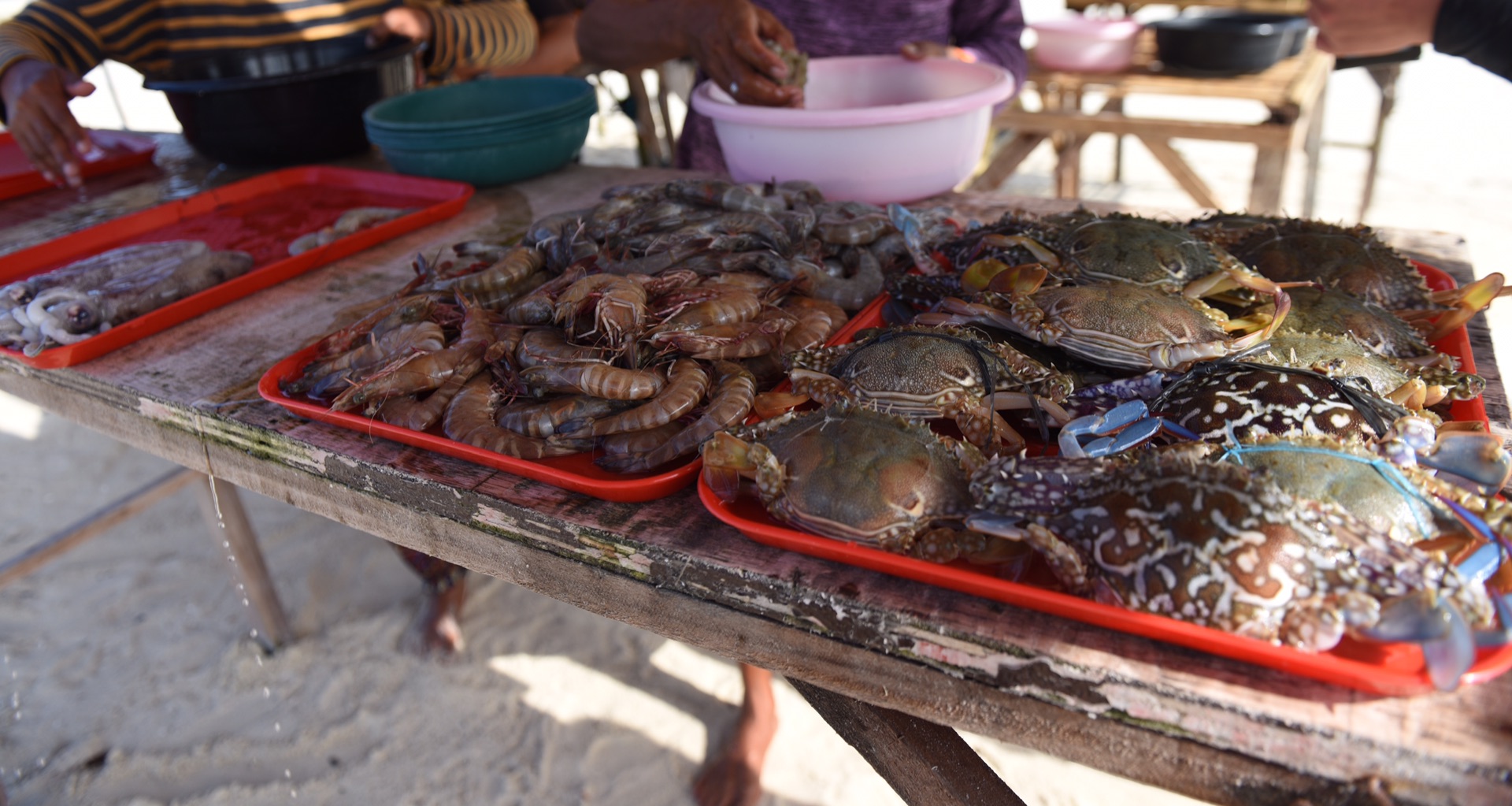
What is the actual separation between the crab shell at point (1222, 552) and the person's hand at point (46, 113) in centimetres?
323

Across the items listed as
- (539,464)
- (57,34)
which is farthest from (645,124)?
(539,464)

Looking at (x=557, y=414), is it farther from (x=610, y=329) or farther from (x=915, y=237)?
(x=915, y=237)

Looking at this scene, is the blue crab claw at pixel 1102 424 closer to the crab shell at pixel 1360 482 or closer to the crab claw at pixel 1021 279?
the crab shell at pixel 1360 482

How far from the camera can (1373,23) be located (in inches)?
77.3

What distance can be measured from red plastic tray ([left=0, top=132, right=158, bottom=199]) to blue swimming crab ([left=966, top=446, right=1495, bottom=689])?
354cm

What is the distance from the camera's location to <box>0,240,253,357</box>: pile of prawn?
1840 millimetres

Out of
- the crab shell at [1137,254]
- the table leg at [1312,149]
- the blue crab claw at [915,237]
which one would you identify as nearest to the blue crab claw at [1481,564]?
the crab shell at [1137,254]

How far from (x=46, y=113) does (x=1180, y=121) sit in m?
4.58

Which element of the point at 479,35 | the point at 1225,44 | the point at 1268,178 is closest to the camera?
the point at 479,35

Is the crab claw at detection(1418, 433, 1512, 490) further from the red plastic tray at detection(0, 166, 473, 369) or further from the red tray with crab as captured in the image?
the red plastic tray at detection(0, 166, 473, 369)

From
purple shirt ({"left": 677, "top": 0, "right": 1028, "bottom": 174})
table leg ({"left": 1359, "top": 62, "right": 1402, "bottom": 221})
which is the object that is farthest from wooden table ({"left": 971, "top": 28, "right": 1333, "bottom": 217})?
purple shirt ({"left": 677, "top": 0, "right": 1028, "bottom": 174})

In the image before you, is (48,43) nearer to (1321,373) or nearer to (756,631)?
(756,631)

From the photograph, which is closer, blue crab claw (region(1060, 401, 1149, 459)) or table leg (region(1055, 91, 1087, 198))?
blue crab claw (region(1060, 401, 1149, 459))

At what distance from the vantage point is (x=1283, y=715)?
882mm
